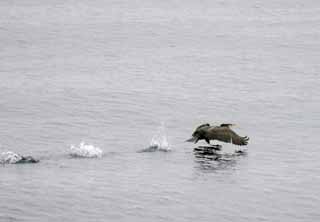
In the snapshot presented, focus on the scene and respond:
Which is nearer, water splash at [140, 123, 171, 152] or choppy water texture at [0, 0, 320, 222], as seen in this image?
choppy water texture at [0, 0, 320, 222]

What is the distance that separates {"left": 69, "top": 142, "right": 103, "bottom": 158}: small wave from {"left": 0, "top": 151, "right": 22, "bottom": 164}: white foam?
239 cm

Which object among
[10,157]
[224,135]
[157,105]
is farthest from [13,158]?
[157,105]

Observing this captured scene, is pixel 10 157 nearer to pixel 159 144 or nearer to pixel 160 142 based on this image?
pixel 159 144

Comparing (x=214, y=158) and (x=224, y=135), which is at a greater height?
(x=224, y=135)

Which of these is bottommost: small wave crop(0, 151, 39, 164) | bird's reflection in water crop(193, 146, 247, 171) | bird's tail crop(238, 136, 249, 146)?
small wave crop(0, 151, 39, 164)

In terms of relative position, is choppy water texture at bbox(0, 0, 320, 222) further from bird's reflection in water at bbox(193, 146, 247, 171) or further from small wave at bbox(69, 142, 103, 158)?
small wave at bbox(69, 142, 103, 158)

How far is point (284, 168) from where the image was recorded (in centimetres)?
3775

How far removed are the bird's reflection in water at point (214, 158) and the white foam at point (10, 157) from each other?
6668 mm

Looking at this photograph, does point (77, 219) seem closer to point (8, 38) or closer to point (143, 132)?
point (143, 132)

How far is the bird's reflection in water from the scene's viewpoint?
37.7m

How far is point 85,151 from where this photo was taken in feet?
127

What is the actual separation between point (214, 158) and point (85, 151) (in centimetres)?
493

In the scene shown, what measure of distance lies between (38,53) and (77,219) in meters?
37.1

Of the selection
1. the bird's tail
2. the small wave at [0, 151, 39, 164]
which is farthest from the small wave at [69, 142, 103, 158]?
the bird's tail
